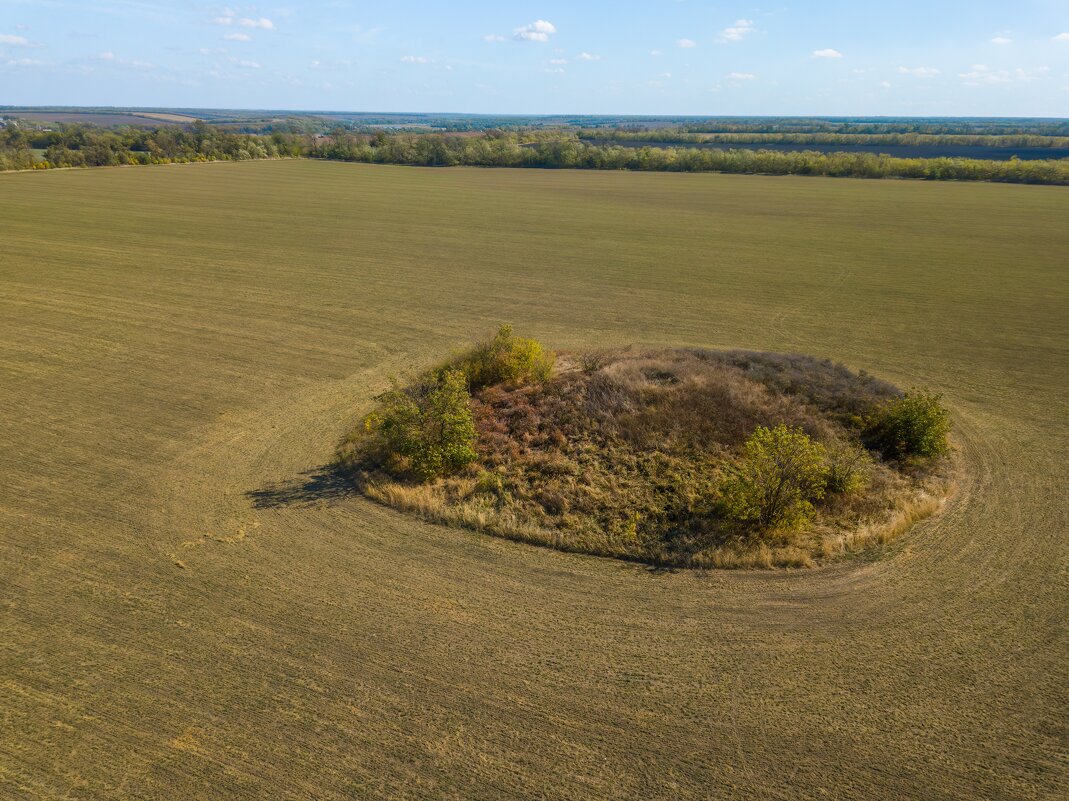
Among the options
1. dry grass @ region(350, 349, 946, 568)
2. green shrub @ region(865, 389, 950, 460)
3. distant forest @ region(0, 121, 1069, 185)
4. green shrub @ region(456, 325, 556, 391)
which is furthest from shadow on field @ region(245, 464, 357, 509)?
distant forest @ region(0, 121, 1069, 185)

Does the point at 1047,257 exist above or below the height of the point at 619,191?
below

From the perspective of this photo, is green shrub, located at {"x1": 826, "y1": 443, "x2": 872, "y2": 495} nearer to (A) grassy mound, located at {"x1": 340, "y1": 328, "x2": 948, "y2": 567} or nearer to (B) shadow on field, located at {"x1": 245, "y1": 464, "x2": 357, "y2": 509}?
(A) grassy mound, located at {"x1": 340, "y1": 328, "x2": 948, "y2": 567}

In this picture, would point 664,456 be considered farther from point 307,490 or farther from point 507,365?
point 307,490

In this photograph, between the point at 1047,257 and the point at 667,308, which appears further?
the point at 1047,257

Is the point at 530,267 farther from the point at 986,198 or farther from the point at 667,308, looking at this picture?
the point at 986,198

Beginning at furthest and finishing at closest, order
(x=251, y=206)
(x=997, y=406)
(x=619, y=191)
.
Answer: (x=619, y=191)
(x=251, y=206)
(x=997, y=406)

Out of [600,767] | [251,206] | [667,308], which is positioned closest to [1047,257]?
[667,308]

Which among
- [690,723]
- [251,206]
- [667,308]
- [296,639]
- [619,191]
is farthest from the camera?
[619,191]

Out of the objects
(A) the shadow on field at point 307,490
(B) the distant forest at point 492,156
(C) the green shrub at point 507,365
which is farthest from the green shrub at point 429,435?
(B) the distant forest at point 492,156
